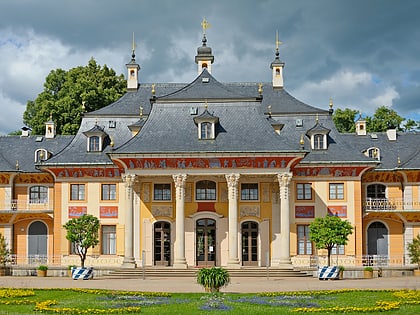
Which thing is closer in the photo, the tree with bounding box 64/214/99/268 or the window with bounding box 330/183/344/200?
the tree with bounding box 64/214/99/268

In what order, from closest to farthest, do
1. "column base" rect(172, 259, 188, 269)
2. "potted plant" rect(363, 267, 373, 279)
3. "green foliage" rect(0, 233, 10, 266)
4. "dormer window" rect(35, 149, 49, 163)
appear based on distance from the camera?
"potted plant" rect(363, 267, 373, 279), "column base" rect(172, 259, 188, 269), "green foliage" rect(0, 233, 10, 266), "dormer window" rect(35, 149, 49, 163)

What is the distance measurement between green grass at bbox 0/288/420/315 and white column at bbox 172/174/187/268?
12861 mm

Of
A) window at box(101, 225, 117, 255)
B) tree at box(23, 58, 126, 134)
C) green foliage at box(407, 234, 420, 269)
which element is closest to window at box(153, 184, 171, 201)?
window at box(101, 225, 117, 255)

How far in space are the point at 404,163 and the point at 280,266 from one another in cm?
1226

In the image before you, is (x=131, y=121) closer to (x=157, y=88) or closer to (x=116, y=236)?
(x=157, y=88)

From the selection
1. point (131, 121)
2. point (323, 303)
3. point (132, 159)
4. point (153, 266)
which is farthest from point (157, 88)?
point (323, 303)

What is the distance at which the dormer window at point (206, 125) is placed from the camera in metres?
40.3

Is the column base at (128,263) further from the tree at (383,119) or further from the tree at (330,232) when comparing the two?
the tree at (383,119)

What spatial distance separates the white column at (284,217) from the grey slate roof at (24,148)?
17020mm

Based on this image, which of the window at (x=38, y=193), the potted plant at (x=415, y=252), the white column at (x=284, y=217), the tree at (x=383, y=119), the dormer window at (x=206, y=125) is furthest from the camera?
the tree at (x=383, y=119)

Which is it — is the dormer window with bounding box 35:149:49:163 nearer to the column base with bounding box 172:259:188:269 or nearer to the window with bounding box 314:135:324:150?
the column base with bounding box 172:259:188:269

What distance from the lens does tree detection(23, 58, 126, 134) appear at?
5959cm

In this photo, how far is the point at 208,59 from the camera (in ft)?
164

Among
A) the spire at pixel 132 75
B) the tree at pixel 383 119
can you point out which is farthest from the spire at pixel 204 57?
the tree at pixel 383 119
